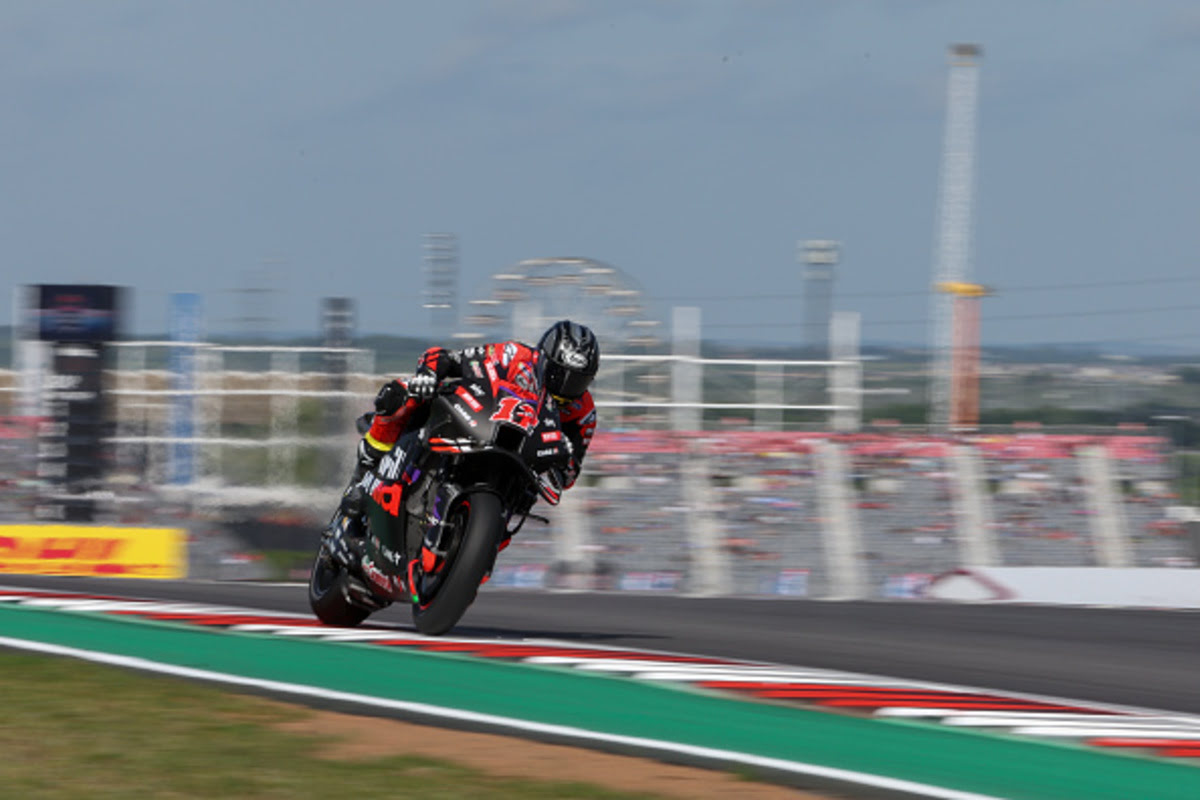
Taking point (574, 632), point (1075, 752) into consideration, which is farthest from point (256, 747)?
point (574, 632)

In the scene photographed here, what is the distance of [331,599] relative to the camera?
31.5 ft

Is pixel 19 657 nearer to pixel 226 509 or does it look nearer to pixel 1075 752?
pixel 1075 752

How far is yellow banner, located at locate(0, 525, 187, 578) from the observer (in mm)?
16219

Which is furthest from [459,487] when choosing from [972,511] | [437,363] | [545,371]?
[972,511]

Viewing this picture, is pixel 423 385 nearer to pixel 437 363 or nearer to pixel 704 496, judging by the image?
pixel 437 363

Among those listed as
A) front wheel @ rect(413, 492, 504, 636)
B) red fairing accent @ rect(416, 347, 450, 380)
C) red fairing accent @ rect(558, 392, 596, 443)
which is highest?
red fairing accent @ rect(416, 347, 450, 380)

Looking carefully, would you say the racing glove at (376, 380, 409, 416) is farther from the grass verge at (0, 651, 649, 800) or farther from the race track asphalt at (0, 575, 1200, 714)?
the grass verge at (0, 651, 649, 800)

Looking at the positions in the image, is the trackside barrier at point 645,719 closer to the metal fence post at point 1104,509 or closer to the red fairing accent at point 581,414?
the red fairing accent at point 581,414

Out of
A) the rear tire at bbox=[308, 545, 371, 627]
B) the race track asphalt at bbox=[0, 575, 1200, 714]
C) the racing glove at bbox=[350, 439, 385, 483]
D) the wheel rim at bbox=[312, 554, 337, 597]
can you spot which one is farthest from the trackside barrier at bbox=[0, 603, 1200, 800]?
the race track asphalt at bbox=[0, 575, 1200, 714]

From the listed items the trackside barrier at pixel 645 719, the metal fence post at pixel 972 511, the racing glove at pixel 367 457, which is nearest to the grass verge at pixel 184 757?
the trackside barrier at pixel 645 719

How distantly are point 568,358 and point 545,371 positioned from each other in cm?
17

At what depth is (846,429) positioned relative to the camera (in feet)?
60.0

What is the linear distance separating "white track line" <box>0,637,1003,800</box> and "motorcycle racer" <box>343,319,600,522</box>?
1751 mm

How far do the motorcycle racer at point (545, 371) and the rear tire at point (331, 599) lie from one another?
4.01ft
